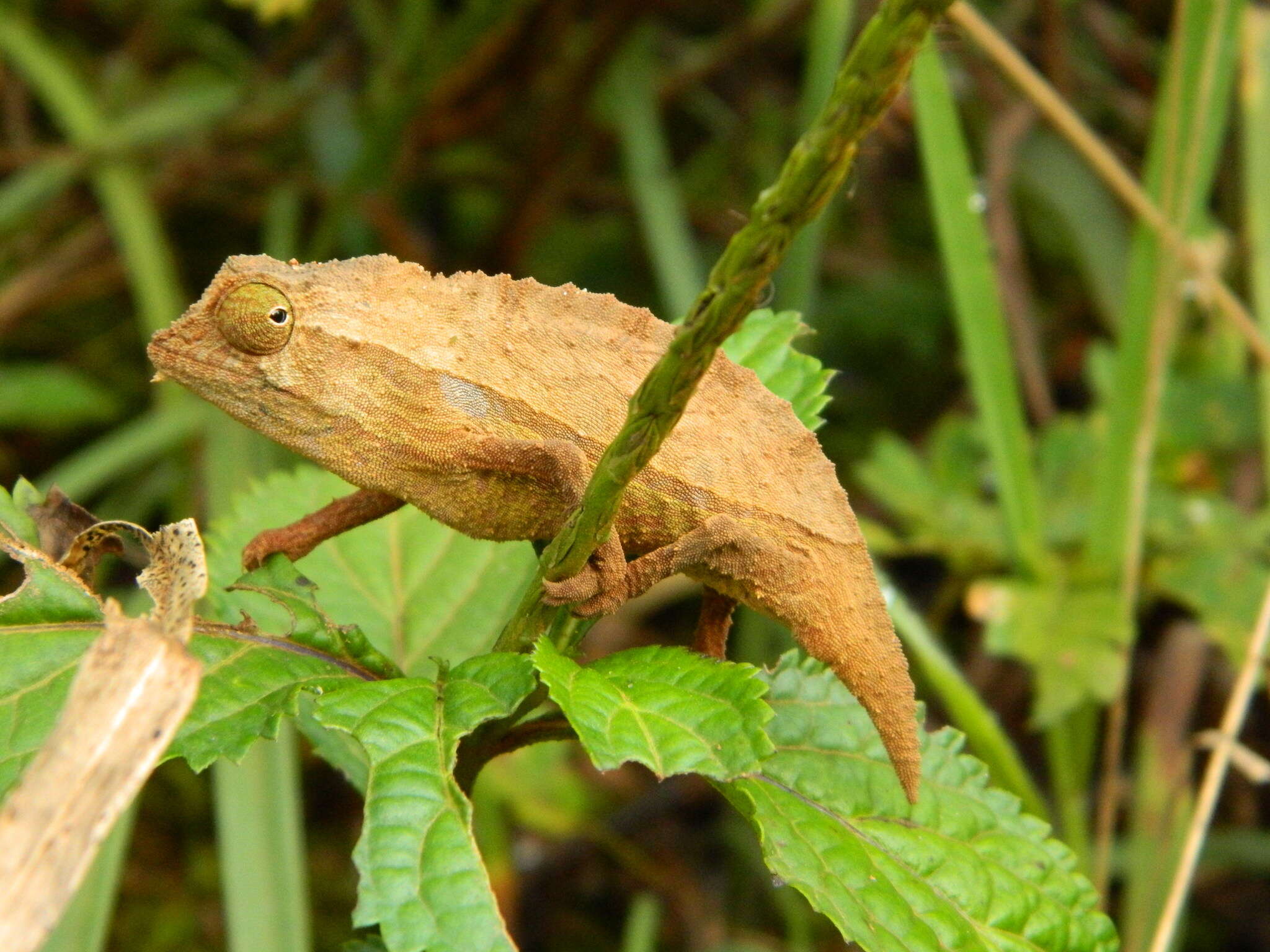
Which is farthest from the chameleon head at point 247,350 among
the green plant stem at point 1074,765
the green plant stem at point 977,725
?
the green plant stem at point 1074,765

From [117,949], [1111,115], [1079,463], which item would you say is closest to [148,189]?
[117,949]

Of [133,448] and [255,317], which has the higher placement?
[133,448]

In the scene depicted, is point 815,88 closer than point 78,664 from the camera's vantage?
No

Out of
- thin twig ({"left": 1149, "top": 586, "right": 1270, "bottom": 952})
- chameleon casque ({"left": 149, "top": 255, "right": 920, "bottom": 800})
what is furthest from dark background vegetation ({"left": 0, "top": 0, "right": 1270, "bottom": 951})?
chameleon casque ({"left": 149, "top": 255, "right": 920, "bottom": 800})

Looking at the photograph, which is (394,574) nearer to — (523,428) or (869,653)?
(523,428)

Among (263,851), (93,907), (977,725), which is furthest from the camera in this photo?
(263,851)

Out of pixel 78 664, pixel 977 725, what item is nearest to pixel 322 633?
pixel 78 664

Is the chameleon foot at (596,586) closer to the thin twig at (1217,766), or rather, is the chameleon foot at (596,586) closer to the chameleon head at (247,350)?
the chameleon head at (247,350)
